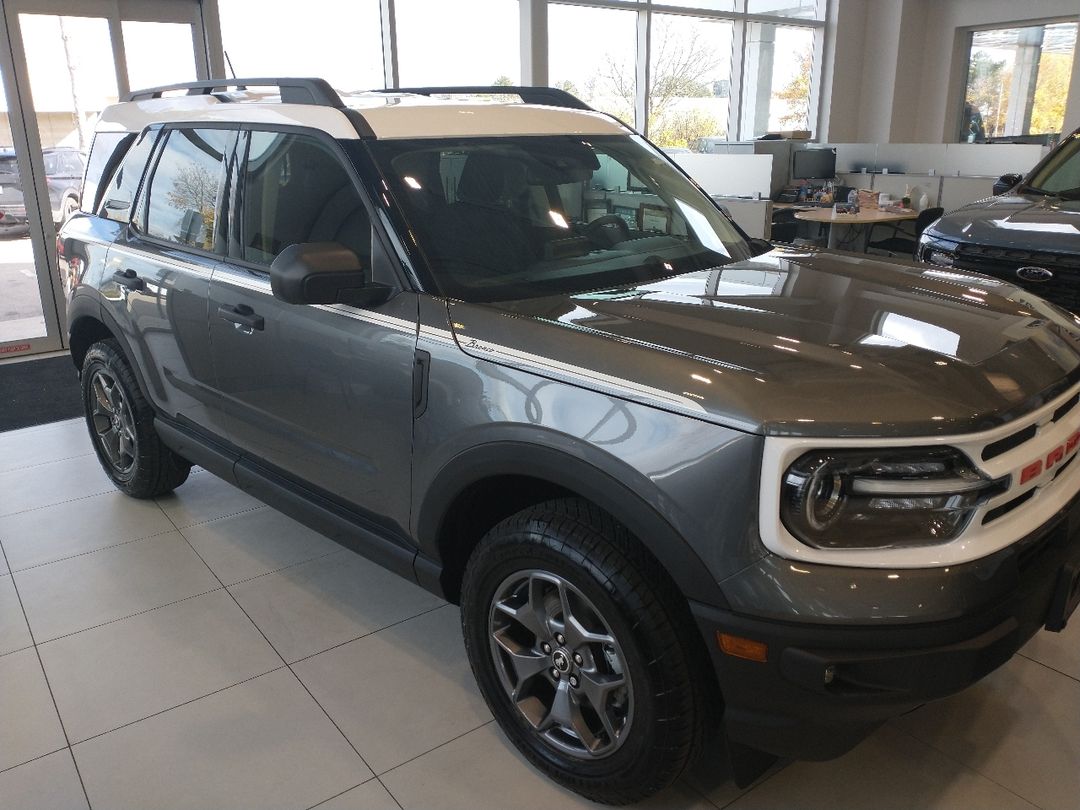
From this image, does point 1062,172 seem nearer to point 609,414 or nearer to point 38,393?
point 609,414

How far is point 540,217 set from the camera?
2.24 meters

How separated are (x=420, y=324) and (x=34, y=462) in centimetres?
300

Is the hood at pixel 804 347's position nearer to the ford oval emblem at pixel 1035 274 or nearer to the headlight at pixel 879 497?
the headlight at pixel 879 497

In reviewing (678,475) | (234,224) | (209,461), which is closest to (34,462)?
(209,461)

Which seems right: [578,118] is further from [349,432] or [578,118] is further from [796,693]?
[796,693]

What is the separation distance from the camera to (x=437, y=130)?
2266 millimetres

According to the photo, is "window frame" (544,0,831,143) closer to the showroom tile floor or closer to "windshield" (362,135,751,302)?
"windshield" (362,135,751,302)

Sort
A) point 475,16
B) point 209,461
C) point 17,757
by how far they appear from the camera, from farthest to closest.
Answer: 1. point 475,16
2. point 209,461
3. point 17,757

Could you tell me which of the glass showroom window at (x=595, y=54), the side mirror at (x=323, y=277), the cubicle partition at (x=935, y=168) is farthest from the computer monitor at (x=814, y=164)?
the side mirror at (x=323, y=277)

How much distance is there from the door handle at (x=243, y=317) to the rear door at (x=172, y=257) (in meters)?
0.14

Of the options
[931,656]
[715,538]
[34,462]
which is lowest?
[34,462]

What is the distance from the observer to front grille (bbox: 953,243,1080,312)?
4031mm

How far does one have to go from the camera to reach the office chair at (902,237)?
797 cm

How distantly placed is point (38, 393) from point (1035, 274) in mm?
5447
